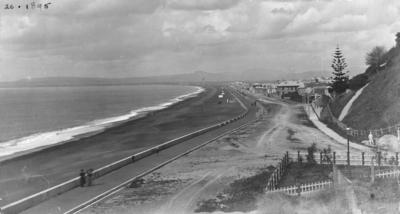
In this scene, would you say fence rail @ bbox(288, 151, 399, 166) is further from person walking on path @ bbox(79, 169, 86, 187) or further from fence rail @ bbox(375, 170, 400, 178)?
person walking on path @ bbox(79, 169, 86, 187)

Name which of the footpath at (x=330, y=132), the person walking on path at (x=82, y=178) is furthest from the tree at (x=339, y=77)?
the person walking on path at (x=82, y=178)

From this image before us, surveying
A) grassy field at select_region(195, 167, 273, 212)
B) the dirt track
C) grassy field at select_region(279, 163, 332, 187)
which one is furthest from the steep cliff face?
grassy field at select_region(195, 167, 273, 212)

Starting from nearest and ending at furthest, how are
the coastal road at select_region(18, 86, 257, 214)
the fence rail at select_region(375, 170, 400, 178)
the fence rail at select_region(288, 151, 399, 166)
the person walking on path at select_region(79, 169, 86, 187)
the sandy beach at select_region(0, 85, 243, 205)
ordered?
the coastal road at select_region(18, 86, 257, 214)
the fence rail at select_region(375, 170, 400, 178)
the person walking on path at select_region(79, 169, 86, 187)
the fence rail at select_region(288, 151, 399, 166)
the sandy beach at select_region(0, 85, 243, 205)

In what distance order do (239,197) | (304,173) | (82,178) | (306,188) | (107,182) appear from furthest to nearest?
1. (304,173)
2. (107,182)
3. (82,178)
4. (239,197)
5. (306,188)

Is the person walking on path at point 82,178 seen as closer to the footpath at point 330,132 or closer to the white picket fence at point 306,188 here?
the white picket fence at point 306,188

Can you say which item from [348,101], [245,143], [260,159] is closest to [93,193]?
[260,159]

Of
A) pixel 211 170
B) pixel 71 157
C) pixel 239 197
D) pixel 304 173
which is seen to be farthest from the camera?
pixel 71 157

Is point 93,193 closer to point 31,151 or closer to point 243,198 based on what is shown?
point 243,198

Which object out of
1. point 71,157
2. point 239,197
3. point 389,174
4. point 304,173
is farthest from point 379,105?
point 71,157

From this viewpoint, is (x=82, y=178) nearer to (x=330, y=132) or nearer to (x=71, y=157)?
(x=71, y=157)
